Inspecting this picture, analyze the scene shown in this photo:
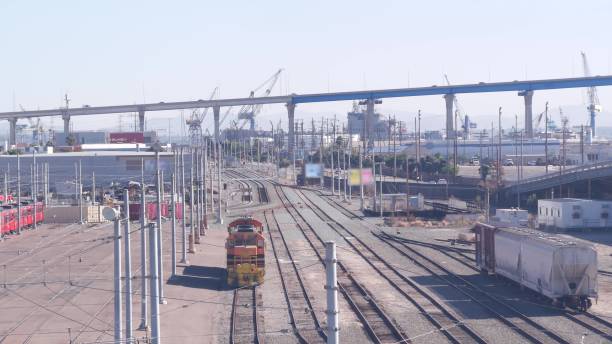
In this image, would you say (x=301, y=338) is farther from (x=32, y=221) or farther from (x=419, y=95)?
(x=419, y=95)

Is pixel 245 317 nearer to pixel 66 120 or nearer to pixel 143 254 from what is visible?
pixel 143 254

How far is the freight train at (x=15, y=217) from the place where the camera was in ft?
92.3

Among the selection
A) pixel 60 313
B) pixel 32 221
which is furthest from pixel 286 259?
pixel 32 221

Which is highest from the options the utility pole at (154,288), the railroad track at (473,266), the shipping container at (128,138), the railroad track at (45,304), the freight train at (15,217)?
the shipping container at (128,138)

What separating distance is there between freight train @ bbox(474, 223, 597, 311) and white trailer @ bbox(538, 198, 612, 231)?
11588 mm

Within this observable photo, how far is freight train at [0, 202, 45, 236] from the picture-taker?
28.1m

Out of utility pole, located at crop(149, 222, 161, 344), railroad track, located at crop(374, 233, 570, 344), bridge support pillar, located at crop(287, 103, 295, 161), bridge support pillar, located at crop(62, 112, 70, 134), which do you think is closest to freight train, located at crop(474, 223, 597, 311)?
railroad track, located at crop(374, 233, 570, 344)

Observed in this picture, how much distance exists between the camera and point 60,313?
46.7ft

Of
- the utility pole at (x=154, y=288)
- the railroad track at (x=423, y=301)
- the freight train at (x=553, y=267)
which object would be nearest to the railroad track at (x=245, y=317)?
the utility pole at (x=154, y=288)

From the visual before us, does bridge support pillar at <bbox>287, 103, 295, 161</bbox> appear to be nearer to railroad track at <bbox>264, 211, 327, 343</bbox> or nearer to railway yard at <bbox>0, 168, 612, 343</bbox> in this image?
railway yard at <bbox>0, 168, 612, 343</bbox>

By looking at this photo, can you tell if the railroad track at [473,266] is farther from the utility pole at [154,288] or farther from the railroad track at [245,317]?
the utility pole at [154,288]

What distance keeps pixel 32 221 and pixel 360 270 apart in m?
16.4

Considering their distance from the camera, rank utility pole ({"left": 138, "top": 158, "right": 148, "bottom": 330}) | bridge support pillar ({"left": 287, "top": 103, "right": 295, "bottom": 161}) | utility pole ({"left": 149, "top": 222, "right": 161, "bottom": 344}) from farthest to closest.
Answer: bridge support pillar ({"left": 287, "top": 103, "right": 295, "bottom": 161})
utility pole ({"left": 138, "top": 158, "right": 148, "bottom": 330})
utility pole ({"left": 149, "top": 222, "right": 161, "bottom": 344})

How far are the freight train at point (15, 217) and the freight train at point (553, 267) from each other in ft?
57.7
